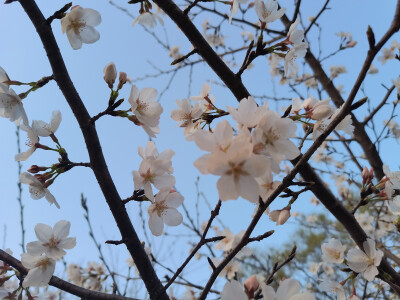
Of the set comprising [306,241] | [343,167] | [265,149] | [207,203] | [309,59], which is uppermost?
[306,241]

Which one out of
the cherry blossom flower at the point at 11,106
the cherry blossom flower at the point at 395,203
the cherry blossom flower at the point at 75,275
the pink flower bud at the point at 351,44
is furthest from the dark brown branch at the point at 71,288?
the pink flower bud at the point at 351,44

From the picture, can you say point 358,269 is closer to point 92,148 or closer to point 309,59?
point 92,148

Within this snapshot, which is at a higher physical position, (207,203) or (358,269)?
(207,203)

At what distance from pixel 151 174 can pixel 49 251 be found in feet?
1.71

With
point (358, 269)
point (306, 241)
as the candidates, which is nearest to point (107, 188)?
point (358, 269)

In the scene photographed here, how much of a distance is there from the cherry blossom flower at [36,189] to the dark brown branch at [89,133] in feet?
0.91

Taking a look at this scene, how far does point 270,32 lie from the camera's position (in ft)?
11.5

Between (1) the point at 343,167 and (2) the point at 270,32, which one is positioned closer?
(2) the point at 270,32

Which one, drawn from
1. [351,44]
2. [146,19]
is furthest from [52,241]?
[351,44]

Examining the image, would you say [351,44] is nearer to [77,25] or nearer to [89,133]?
[77,25]

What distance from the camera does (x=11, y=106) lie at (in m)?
1.29

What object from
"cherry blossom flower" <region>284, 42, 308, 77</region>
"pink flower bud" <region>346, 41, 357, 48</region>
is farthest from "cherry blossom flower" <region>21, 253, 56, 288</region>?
"pink flower bud" <region>346, 41, 357, 48</region>

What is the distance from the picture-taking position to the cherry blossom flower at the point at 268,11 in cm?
149

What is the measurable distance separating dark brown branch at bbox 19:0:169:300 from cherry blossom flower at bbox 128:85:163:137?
22cm
